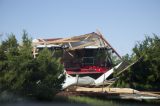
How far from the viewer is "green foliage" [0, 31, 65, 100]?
67.7ft

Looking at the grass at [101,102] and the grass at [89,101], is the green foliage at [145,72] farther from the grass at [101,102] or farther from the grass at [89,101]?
the grass at [89,101]

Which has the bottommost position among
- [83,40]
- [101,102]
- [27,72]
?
[101,102]

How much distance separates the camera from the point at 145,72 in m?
27.2

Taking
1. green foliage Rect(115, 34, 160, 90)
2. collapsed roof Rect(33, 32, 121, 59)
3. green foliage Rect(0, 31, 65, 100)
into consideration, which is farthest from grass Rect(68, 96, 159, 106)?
collapsed roof Rect(33, 32, 121, 59)

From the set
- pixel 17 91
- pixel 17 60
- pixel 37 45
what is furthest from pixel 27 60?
pixel 37 45

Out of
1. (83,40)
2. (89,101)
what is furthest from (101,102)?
(83,40)

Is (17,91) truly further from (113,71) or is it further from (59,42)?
(59,42)

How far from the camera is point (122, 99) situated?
24.3 m

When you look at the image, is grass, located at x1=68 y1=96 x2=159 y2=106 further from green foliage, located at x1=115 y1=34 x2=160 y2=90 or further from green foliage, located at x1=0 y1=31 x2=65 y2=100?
green foliage, located at x1=115 y1=34 x2=160 y2=90

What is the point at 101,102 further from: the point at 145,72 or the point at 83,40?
the point at 83,40

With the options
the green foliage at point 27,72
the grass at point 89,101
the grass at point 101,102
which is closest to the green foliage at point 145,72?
the grass at point 101,102

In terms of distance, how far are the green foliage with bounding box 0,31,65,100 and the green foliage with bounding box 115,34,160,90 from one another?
23.4 feet

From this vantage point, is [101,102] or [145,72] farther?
[145,72]

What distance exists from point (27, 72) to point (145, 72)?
1127 cm
